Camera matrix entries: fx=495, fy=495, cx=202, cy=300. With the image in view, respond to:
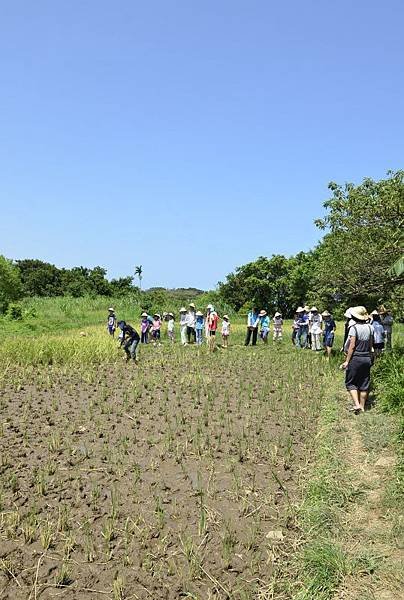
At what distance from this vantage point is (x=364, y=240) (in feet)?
41.5

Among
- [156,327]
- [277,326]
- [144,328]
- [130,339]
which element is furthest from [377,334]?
[156,327]

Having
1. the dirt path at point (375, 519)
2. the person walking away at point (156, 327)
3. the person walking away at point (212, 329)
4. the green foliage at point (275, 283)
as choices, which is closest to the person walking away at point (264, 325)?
the person walking away at point (212, 329)

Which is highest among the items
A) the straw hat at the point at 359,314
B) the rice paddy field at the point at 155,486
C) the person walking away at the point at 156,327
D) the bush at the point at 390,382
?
the straw hat at the point at 359,314

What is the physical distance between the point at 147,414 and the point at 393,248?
7291mm

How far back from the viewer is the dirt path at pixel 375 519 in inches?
133

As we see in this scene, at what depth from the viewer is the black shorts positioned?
7507 mm

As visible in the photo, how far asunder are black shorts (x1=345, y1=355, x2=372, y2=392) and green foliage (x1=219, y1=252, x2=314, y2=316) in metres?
33.6

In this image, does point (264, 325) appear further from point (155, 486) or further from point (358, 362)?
point (155, 486)

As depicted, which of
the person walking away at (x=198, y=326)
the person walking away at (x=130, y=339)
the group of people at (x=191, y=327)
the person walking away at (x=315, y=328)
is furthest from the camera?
the person walking away at (x=198, y=326)

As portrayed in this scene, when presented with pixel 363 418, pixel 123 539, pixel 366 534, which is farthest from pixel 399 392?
pixel 123 539

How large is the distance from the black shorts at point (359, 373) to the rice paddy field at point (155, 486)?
2.50ft

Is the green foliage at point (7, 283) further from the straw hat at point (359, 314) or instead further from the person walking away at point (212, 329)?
the straw hat at point (359, 314)

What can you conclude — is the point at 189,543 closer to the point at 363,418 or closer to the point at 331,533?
the point at 331,533

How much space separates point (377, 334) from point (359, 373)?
4.55m
